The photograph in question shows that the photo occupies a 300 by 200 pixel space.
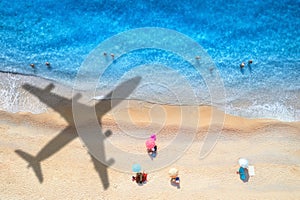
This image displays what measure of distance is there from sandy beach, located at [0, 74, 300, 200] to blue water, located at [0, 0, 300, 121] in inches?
89.1

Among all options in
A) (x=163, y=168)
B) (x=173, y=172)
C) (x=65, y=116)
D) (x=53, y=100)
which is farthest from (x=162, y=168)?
(x=53, y=100)

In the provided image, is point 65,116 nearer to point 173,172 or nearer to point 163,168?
point 163,168

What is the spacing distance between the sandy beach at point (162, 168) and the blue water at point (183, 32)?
226cm

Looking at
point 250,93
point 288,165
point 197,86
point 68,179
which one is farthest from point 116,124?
point 288,165

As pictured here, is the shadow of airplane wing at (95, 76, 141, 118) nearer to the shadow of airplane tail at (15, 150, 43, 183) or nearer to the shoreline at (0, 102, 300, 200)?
the shoreline at (0, 102, 300, 200)

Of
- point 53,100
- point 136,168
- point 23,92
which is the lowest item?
point 136,168

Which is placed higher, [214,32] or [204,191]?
[214,32]

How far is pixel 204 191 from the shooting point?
53.5ft

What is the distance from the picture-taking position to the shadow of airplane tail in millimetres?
16641

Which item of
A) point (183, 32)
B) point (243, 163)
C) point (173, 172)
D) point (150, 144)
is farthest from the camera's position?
point (183, 32)

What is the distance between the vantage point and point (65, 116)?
17.5 meters

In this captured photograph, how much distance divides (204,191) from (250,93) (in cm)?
617

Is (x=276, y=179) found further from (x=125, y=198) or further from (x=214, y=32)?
(x=214, y=32)

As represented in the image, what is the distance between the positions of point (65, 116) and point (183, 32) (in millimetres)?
8458
